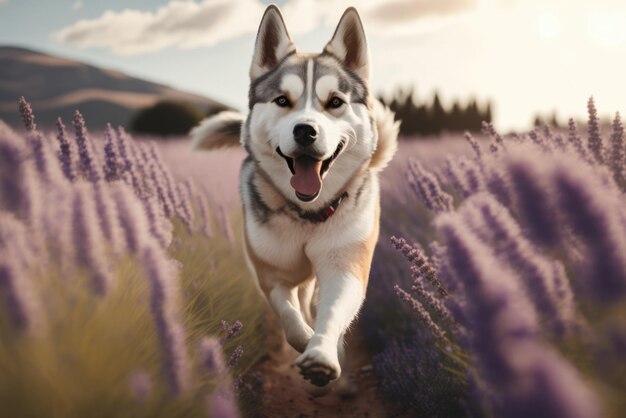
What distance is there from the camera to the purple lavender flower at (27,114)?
93.1 inches

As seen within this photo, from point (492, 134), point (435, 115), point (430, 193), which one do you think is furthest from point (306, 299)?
point (435, 115)

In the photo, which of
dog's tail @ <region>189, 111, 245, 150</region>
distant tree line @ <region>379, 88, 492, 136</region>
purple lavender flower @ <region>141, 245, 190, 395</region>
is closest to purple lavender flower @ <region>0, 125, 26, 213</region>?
purple lavender flower @ <region>141, 245, 190, 395</region>

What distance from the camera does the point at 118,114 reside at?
20.0 m

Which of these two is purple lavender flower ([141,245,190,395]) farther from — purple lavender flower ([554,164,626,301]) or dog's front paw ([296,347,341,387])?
purple lavender flower ([554,164,626,301])

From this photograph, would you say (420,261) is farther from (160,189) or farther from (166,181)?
(166,181)

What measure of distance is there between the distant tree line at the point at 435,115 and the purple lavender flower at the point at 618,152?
19.8 meters

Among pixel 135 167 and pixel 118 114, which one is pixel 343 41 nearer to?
pixel 135 167

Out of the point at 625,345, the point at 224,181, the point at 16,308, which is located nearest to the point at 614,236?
the point at 625,345

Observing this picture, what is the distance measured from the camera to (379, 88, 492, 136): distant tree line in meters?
22.6

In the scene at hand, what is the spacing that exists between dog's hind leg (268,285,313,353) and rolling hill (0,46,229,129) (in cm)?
1584

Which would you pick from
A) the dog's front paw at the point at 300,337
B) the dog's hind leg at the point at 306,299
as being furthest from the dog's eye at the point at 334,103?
the dog's hind leg at the point at 306,299

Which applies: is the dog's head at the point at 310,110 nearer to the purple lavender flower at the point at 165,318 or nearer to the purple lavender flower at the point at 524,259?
the purple lavender flower at the point at 165,318

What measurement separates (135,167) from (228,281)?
40.8 inches

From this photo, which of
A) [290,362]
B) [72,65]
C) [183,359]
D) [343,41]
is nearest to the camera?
[183,359]
